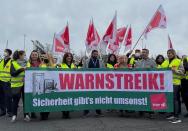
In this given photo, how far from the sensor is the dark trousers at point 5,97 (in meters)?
11.6

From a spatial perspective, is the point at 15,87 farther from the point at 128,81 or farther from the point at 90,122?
the point at 128,81

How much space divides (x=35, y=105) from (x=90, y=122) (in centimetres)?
167

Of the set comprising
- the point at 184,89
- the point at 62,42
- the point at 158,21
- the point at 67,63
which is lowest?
the point at 184,89

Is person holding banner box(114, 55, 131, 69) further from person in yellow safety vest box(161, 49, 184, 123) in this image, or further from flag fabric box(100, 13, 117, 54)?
flag fabric box(100, 13, 117, 54)

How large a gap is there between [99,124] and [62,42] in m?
4.94

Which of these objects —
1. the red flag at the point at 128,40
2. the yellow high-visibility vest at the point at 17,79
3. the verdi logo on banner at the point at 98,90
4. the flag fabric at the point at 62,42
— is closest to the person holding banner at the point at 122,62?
the verdi logo on banner at the point at 98,90

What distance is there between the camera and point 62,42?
1370 cm

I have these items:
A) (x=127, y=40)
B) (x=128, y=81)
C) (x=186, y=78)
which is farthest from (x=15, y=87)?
(x=127, y=40)

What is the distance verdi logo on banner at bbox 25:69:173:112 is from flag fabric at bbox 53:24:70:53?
3.05m

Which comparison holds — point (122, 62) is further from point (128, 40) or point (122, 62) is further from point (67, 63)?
point (128, 40)

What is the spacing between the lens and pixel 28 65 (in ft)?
35.2

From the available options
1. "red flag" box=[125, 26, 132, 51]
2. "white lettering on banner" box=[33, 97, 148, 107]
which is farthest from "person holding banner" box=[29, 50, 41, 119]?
"red flag" box=[125, 26, 132, 51]

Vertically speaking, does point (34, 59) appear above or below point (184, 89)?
above

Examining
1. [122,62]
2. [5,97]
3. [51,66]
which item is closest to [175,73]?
[122,62]
